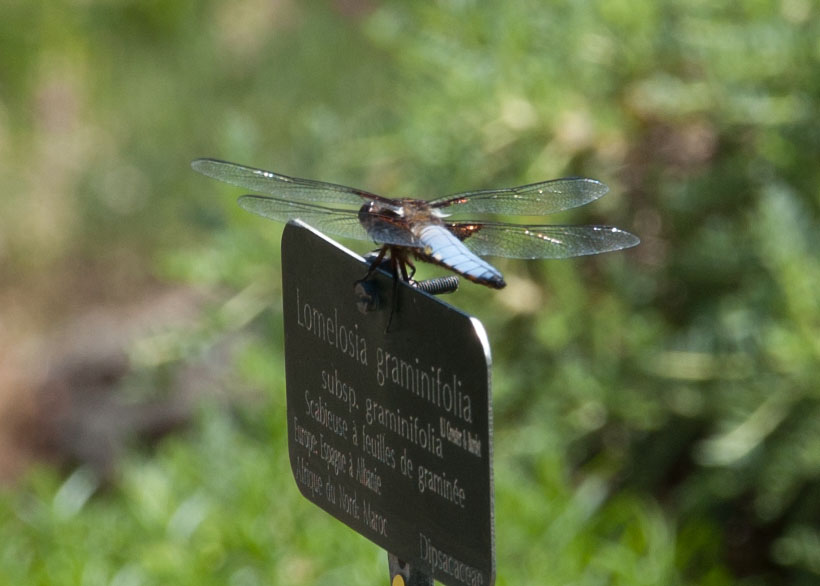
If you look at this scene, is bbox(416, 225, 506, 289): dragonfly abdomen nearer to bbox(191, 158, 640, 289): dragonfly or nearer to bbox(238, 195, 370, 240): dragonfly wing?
bbox(191, 158, 640, 289): dragonfly

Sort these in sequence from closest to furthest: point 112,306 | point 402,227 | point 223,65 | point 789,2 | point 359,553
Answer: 1. point 402,227
2. point 359,553
3. point 789,2
4. point 112,306
5. point 223,65

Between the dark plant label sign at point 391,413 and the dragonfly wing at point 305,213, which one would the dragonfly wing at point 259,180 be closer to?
the dragonfly wing at point 305,213

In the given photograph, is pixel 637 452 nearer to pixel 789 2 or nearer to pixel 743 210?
pixel 743 210

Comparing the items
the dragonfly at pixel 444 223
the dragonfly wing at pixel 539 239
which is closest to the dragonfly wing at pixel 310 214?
the dragonfly at pixel 444 223

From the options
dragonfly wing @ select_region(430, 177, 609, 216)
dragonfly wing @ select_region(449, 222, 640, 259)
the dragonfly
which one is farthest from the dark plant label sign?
dragonfly wing @ select_region(430, 177, 609, 216)

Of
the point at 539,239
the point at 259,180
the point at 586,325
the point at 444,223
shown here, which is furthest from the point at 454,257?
the point at 586,325

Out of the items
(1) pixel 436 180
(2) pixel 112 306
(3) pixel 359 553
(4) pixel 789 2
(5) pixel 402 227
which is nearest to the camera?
(5) pixel 402 227

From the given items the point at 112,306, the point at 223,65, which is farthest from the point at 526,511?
the point at 223,65
